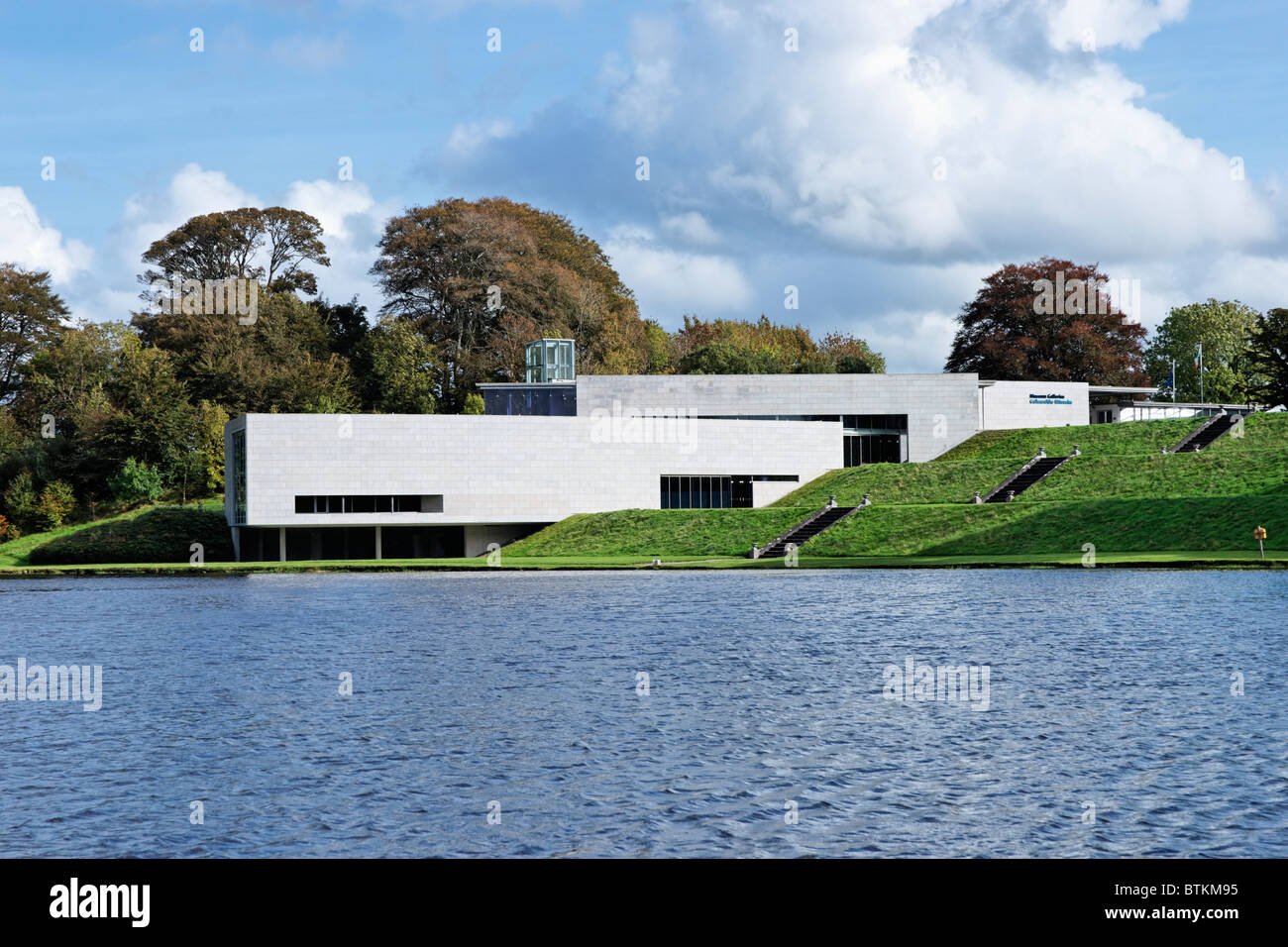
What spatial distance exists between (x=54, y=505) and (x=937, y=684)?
7684 cm

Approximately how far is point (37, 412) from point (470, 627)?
256ft

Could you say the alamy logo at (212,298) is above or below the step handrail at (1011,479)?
above

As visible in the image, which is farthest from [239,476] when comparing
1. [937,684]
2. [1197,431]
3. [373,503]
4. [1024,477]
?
[937,684]

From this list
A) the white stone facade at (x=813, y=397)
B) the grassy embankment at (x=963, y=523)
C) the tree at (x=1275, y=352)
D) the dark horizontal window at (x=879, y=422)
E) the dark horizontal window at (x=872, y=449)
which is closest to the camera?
the grassy embankment at (x=963, y=523)

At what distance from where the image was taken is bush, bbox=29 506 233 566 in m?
78.1

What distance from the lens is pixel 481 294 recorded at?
344 ft

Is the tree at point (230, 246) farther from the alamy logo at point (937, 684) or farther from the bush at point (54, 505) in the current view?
the alamy logo at point (937, 684)

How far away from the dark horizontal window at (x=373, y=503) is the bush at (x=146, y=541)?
31.1 feet

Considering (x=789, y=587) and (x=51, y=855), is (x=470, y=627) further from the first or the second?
(x=51, y=855)

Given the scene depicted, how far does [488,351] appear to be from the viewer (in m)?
105

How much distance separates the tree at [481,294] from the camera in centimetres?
10431
